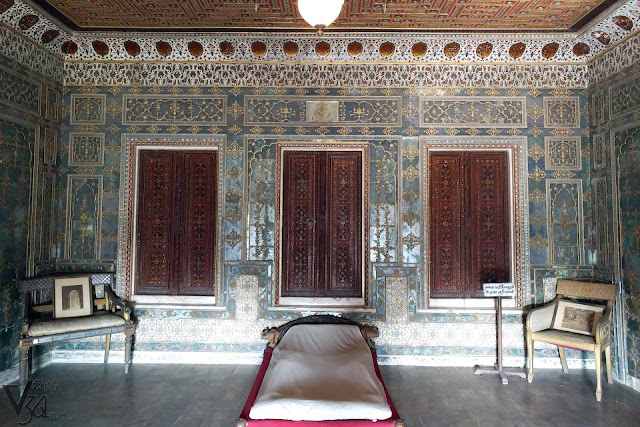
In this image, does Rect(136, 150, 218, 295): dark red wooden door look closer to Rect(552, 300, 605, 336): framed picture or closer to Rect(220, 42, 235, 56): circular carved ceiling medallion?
Rect(220, 42, 235, 56): circular carved ceiling medallion

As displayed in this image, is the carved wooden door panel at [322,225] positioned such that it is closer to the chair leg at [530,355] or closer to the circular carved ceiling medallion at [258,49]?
the circular carved ceiling medallion at [258,49]

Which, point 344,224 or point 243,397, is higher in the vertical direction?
point 344,224

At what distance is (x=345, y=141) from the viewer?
5219mm

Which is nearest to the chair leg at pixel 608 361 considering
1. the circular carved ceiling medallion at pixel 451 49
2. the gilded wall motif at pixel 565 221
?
the gilded wall motif at pixel 565 221

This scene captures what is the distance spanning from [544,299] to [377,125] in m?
3.21

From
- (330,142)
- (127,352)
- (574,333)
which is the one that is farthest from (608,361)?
(127,352)

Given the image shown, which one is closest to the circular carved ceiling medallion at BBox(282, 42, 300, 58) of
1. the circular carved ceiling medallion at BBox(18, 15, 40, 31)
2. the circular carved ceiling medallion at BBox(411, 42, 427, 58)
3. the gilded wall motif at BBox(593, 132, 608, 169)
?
the circular carved ceiling medallion at BBox(411, 42, 427, 58)

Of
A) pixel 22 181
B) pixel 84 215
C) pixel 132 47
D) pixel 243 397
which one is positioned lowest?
pixel 243 397

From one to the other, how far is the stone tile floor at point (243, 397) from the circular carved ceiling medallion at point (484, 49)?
4146 mm

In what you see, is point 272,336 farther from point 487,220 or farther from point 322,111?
point 487,220

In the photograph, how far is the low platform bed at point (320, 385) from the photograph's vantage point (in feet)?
9.21

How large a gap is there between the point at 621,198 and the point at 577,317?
1535 millimetres

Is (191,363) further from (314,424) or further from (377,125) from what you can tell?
(377,125)

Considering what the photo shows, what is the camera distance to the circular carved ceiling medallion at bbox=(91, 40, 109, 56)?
5180 millimetres
